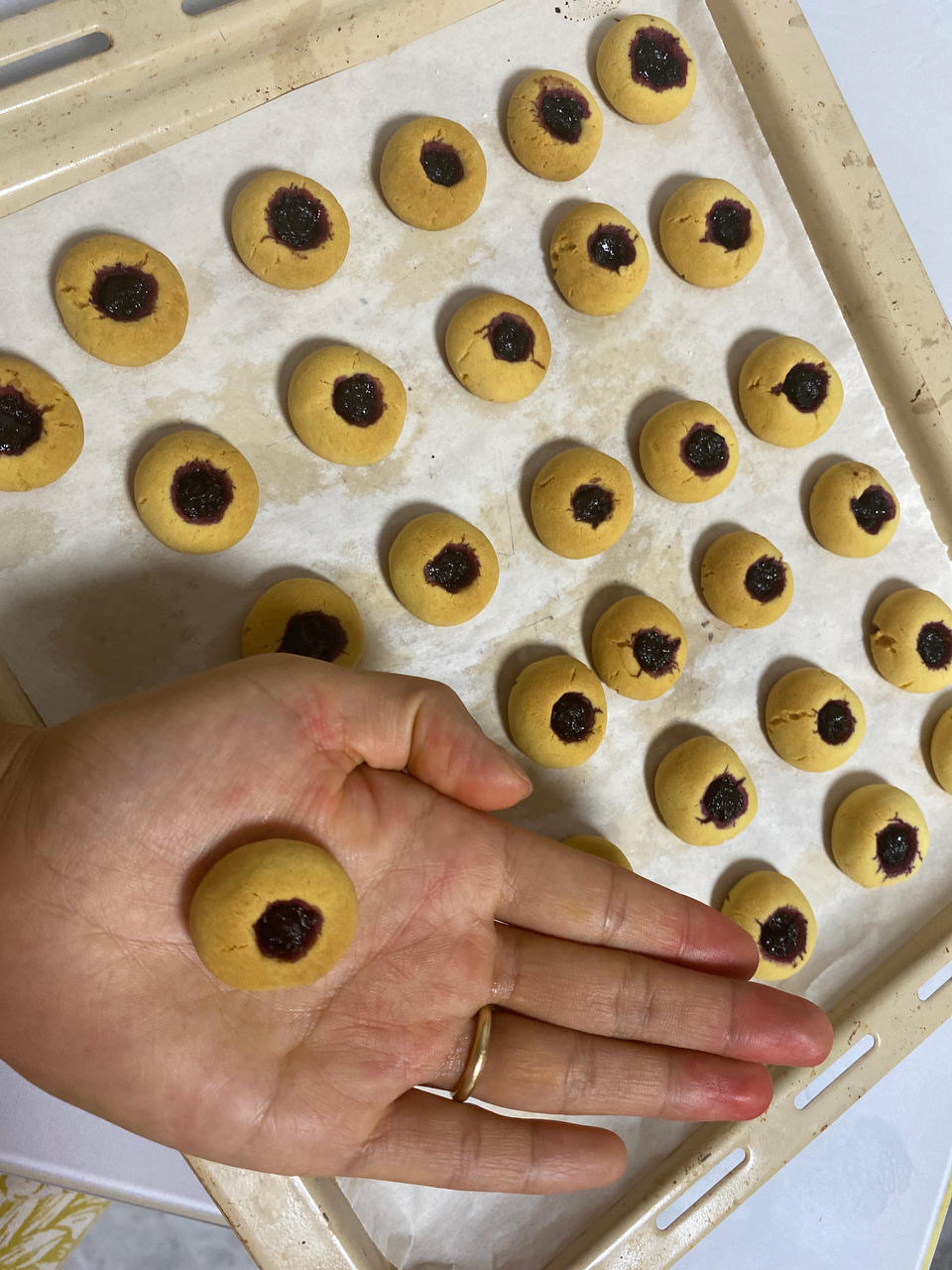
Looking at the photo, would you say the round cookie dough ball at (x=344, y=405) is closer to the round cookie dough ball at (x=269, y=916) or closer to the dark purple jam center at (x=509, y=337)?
the dark purple jam center at (x=509, y=337)

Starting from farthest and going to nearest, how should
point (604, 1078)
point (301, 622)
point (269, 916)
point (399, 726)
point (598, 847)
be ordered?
point (598, 847) → point (301, 622) → point (604, 1078) → point (399, 726) → point (269, 916)

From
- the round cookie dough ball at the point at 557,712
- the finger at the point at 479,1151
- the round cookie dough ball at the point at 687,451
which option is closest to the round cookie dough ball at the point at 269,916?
the finger at the point at 479,1151

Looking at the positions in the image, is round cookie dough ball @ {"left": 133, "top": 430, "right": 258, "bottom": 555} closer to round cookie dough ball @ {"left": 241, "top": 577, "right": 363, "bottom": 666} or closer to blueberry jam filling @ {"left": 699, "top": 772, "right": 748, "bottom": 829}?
round cookie dough ball @ {"left": 241, "top": 577, "right": 363, "bottom": 666}

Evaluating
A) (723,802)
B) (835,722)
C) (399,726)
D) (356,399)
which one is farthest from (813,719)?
(356,399)

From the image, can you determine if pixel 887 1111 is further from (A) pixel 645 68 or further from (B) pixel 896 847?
(A) pixel 645 68

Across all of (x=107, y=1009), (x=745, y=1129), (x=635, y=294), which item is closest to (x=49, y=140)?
(x=635, y=294)
